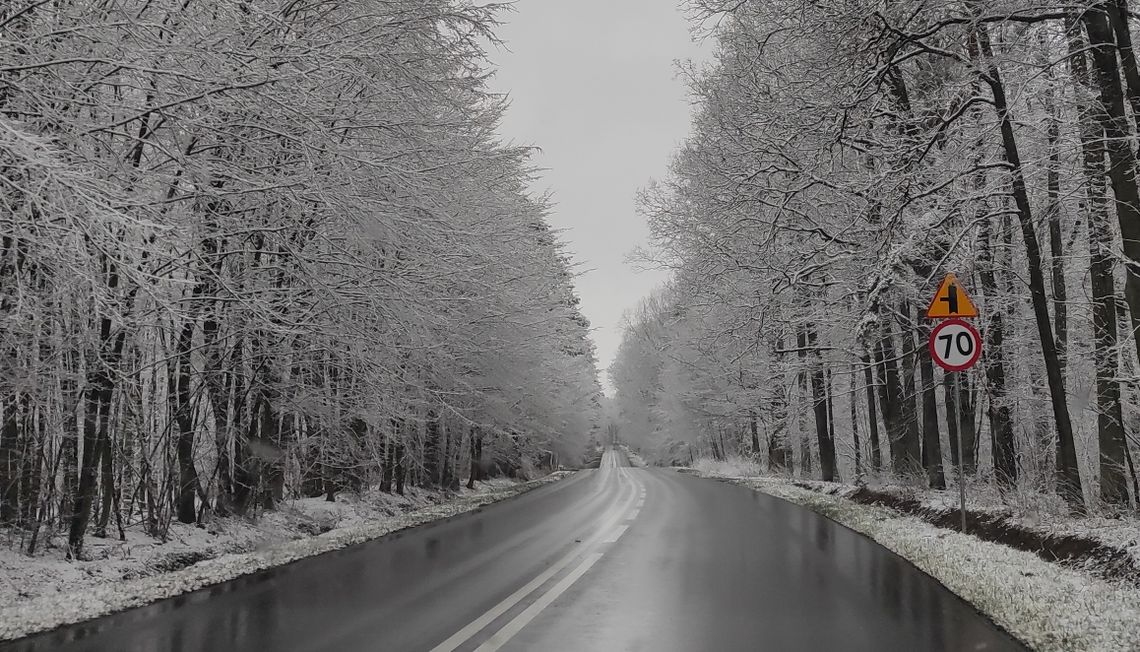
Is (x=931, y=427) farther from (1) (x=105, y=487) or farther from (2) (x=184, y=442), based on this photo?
(1) (x=105, y=487)

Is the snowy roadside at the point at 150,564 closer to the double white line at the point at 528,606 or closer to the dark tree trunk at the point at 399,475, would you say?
the double white line at the point at 528,606

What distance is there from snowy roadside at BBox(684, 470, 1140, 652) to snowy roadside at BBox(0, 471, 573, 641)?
271 inches

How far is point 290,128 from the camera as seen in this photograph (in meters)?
8.51

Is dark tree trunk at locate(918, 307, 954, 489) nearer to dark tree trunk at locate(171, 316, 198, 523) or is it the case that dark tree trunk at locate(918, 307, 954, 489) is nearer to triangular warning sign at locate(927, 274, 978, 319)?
triangular warning sign at locate(927, 274, 978, 319)

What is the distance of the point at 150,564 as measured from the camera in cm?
855

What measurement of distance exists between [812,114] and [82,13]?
8939 mm

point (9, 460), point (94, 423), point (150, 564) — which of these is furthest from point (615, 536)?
point (9, 460)

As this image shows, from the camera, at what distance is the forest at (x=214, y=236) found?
6.34 m

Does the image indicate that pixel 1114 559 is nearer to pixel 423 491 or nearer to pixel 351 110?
pixel 351 110

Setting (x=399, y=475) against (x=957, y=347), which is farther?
(x=399, y=475)

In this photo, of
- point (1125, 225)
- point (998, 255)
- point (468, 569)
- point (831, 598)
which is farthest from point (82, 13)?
point (998, 255)

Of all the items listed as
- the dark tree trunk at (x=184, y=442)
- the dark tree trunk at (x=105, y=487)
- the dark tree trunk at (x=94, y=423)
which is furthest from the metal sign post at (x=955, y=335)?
the dark tree trunk at (x=105, y=487)

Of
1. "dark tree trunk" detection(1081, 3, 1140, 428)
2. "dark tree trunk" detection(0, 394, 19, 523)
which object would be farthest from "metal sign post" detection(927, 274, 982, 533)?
"dark tree trunk" detection(0, 394, 19, 523)

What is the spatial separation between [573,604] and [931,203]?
8783 millimetres
